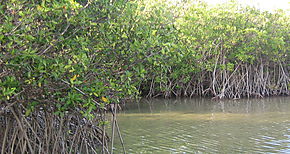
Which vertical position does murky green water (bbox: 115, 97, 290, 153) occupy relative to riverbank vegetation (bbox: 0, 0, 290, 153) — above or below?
below

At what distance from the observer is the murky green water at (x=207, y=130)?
7.29 m

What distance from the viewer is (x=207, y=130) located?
29.8ft

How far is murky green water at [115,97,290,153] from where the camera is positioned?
729 centimetres

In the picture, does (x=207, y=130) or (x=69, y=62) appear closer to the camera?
(x=69, y=62)

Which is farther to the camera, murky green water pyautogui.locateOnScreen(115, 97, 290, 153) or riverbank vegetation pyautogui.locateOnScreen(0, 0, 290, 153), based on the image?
murky green water pyautogui.locateOnScreen(115, 97, 290, 153)

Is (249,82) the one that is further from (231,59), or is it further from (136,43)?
(136,43)

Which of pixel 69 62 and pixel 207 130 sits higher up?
pixel 69 62

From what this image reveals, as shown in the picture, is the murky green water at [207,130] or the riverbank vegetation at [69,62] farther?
the murky green water at [207,130]

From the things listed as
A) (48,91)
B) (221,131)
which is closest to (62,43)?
(48,91)

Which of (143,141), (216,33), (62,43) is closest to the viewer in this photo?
(62,43)

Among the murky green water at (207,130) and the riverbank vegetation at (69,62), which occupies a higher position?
the riverbank vegetation at (69,62)

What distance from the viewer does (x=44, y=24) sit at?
4.42 m

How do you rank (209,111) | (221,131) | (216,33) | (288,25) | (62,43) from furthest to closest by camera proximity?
(288,25), (216,33), (209,111), (221,131), (62,43)

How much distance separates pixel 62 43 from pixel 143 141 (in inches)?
152
